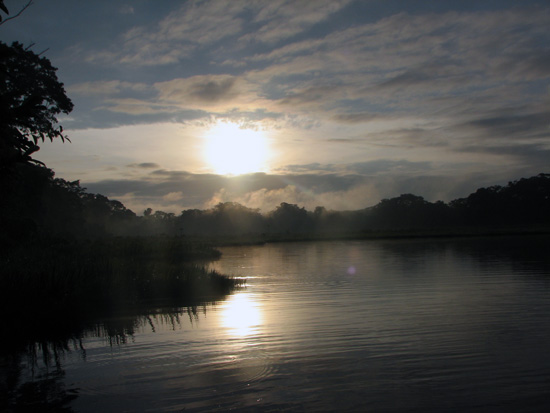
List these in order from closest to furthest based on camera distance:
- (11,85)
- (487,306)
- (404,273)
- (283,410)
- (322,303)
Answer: (283,410) < (487,306) < (322,303) < (404,273) < (11,85)

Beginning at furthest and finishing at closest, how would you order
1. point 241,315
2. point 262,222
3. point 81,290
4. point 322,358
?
point 262,222, point 81,290, point 241,315, point 322,358

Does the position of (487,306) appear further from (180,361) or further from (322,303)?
(180,361)

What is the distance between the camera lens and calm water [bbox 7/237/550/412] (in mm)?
7938

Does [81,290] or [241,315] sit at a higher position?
[81,290]

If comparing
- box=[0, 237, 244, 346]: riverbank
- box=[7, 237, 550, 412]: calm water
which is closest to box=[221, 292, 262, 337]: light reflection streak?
box=[7, 237, 550, 412]: calm water

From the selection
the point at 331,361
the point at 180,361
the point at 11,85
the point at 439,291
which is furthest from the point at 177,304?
the point at 11,85

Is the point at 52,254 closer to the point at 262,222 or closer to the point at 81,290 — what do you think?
the point at 81,290

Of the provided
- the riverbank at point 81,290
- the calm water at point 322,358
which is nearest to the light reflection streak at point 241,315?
the calm water at point 322,358

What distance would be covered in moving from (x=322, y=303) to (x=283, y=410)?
11.1 m

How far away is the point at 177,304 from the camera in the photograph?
19109 mm

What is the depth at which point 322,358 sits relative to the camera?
1030cm

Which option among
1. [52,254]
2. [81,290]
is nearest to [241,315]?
[81,290]

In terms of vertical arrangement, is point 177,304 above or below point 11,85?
below

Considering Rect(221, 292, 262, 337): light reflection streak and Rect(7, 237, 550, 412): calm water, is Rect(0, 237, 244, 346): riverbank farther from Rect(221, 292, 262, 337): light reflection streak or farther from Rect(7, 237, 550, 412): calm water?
Rect(7, 237, 550, 412): calm water
